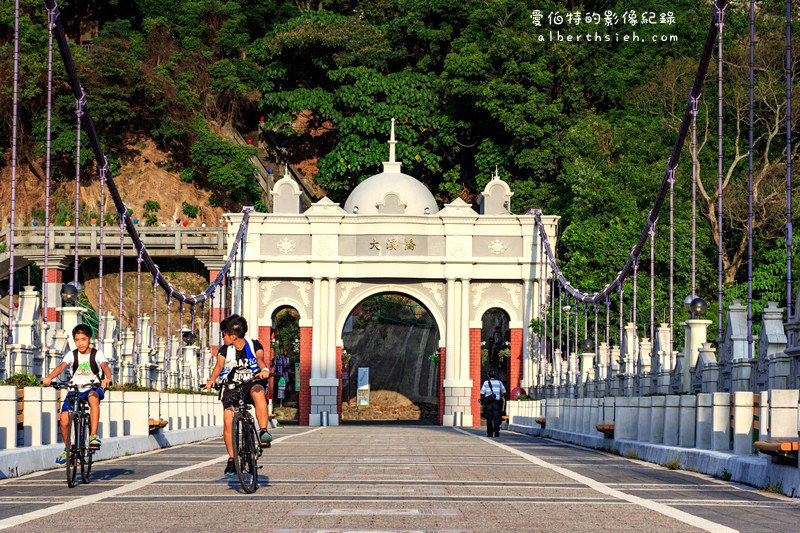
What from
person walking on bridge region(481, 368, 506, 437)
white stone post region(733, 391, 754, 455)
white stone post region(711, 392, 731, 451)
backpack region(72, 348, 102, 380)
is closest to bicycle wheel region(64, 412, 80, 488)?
backpack region(72, 348, 102, 380)

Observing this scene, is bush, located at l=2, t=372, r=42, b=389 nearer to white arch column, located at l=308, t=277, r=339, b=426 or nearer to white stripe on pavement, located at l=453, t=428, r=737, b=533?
white stripe on pavement, located at l=453, t=428, r=737, b=533

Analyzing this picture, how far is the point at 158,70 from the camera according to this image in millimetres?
79562

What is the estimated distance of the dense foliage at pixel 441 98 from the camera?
66.4 m

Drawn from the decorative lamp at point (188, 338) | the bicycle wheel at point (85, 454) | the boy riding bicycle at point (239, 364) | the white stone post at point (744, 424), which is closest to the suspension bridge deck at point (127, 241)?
the decorative lamp at point (188, 338)

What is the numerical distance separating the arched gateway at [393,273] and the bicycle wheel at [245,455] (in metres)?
53.6

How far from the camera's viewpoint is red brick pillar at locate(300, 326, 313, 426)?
68062mm

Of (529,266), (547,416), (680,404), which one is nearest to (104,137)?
(529,266)

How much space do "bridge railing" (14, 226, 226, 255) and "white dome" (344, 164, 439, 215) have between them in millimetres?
7375

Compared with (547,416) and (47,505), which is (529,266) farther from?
(47,505)

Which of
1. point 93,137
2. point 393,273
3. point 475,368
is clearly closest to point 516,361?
Answer: point 475,368

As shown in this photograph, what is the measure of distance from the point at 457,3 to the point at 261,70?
1207 centimetres

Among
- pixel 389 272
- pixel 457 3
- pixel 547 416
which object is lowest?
pixel 547 416

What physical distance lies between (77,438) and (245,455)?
8.87 feet

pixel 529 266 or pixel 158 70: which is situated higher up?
pixel 158 70
